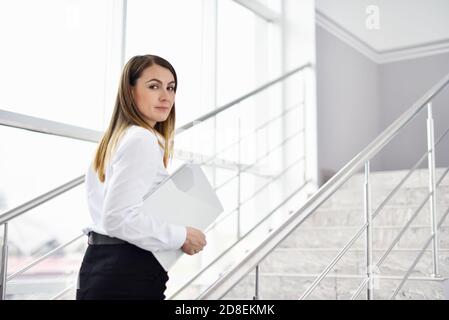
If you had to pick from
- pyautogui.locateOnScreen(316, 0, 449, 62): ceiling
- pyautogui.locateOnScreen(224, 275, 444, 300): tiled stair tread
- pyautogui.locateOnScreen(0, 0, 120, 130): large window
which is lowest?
pyautogui.locateOnScreen(224, 275, 444, 300): tiled stair tread

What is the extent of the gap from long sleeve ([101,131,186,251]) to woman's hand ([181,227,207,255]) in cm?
4

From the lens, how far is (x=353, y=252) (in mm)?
2256

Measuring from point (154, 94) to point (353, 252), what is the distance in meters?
1.45

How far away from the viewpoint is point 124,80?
103 centimetres

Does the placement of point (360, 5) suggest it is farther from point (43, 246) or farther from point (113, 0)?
point (43, 246)

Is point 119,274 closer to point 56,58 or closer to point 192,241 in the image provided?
point 192,241

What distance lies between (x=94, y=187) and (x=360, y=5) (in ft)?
11.0

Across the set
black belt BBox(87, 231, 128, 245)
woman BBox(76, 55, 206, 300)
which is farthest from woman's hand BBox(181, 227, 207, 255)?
black belt BBox(87, 231, 128, 245)

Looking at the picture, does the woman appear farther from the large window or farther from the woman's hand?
the large window

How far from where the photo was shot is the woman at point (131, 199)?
930 mm

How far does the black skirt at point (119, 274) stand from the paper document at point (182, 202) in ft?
0.09

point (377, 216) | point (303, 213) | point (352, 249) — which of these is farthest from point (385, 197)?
point (303, 213)

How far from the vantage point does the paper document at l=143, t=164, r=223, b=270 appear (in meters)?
0.99
